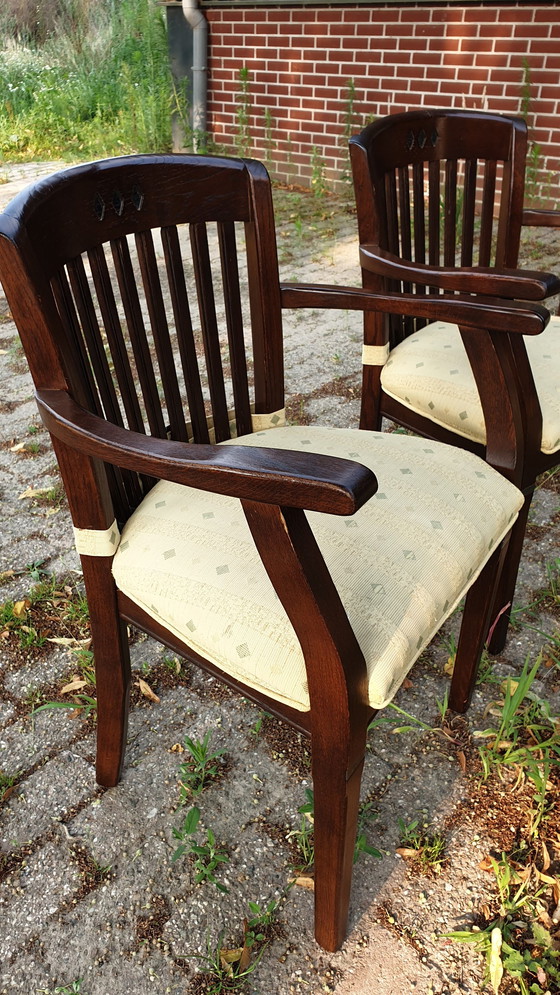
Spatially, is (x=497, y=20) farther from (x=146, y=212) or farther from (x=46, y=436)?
(x=146, y=212)

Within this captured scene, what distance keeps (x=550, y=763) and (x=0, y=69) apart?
32.0ft

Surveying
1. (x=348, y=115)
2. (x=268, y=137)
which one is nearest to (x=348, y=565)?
(x=348, y=115)

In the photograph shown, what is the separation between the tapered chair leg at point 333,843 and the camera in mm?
1078

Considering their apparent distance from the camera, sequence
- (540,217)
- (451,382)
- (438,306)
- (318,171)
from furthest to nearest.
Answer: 1. (318,171)
2. (540,217)
3. (451,382)
4. (438,306)

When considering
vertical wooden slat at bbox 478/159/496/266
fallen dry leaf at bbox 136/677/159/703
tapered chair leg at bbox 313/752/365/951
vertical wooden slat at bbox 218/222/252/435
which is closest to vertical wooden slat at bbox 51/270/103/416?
vertical wooden slat at bbox 218/222/252/435

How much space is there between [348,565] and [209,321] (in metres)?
0.56

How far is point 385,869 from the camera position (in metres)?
1.37

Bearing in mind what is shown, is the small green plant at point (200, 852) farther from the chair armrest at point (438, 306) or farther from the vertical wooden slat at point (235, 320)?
the chair armrest at point (438, 306)

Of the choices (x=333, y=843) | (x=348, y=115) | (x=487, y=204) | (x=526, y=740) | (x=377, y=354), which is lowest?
(x=526, y=740)

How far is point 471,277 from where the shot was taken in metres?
1.57

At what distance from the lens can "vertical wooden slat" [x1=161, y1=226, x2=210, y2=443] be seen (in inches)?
53.7

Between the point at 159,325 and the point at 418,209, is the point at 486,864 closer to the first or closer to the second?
the point at 159,325

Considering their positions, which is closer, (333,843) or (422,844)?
(333,843)

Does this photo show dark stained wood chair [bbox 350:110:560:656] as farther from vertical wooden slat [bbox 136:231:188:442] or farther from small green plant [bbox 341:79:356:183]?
small green plant [bbox 341:79:356:183]
